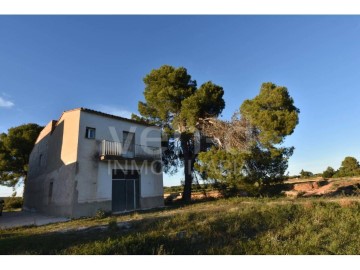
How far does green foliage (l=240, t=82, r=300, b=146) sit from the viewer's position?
19.5 metres

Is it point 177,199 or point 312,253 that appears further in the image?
point 177,199

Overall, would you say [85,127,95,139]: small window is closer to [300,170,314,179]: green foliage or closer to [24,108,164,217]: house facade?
[24,108,164,217]: house facade

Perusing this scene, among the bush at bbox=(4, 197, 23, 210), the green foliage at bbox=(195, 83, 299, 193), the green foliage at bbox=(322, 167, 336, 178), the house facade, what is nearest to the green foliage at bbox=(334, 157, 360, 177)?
the green foliage at bbox=(322, 167, 336, 178)

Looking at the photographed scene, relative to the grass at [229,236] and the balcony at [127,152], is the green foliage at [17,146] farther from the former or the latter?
the grass at [229,236]

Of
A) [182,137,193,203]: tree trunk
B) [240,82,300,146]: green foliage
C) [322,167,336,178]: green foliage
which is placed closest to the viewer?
[240,82,300,146]: green foliage

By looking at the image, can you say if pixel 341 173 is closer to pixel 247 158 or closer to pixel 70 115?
pixel 247 158

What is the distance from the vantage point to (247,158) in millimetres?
18875

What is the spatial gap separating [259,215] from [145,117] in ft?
54.5

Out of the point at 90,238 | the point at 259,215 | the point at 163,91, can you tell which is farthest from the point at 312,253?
the point at 163,91

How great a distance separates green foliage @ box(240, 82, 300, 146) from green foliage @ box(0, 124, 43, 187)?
23079mm

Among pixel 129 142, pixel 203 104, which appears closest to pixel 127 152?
pixel 129 142

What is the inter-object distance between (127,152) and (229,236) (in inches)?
468

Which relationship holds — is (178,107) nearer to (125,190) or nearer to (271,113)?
(271,113)

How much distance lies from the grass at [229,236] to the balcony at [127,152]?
685cm
